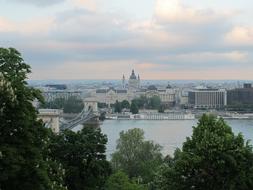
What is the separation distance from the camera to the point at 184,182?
1394 cm

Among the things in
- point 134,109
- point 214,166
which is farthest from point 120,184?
point 134,109

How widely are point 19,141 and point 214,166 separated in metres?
5.43

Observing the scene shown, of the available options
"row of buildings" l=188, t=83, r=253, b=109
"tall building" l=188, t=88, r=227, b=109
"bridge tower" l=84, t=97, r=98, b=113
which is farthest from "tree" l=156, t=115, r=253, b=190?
"tall building" l=188, t=88, r=227, b=109

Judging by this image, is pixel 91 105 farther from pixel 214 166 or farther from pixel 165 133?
pixel 214 166

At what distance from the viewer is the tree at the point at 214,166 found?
1373 cm

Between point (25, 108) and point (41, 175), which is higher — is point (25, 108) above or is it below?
→ above

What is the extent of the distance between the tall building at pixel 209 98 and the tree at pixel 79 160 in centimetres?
11310

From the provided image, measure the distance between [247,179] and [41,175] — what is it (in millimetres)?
5726

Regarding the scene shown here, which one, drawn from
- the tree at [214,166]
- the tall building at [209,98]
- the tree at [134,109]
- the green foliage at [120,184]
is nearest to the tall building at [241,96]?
the tall building at [209,98]

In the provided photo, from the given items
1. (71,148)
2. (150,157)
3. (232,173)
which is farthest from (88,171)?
(150,157)

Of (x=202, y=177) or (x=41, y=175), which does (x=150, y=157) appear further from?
(x=41, y=175)

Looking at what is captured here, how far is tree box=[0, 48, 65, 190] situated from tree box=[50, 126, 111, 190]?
14.3 ft

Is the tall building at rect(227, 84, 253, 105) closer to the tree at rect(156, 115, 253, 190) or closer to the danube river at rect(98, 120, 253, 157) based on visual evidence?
the danube river at rect(98, 120, 253, 157)

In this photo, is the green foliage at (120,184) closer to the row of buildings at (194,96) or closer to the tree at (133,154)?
the tree at (133,154)
